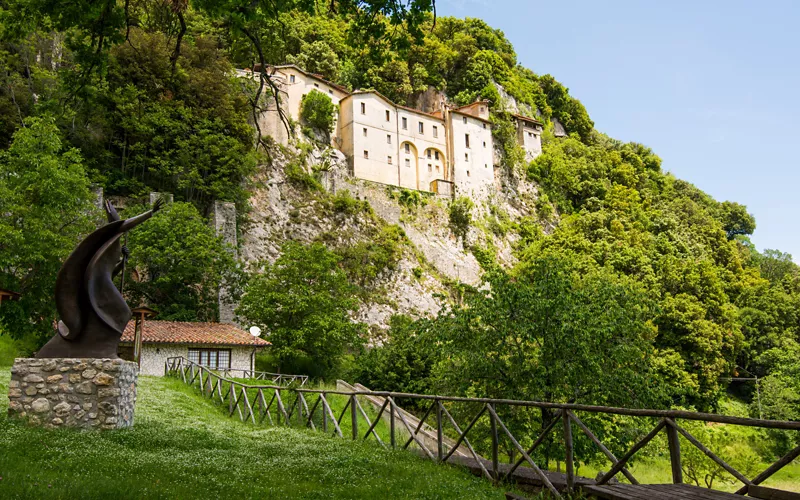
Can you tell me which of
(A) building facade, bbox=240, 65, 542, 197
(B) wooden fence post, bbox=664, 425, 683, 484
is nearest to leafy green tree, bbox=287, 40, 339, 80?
(A) building facade, bbox=240, 65, 542, 197

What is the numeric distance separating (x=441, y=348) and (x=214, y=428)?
750 centimetres

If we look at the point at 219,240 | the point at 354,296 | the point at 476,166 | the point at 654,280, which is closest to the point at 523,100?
the point at 476,166

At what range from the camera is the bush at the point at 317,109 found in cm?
5134

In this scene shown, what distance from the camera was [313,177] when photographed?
47312mm

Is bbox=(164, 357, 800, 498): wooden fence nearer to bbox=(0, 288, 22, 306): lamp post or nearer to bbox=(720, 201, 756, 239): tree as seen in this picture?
bbox=(0, 288, 22, 306): lamp post

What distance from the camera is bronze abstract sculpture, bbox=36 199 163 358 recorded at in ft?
34.5

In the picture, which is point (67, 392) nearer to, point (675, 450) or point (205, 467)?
point (205, 467)

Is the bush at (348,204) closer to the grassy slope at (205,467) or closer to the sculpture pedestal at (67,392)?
the grassy slope at (205,467)

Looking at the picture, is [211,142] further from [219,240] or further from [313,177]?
[313,177]

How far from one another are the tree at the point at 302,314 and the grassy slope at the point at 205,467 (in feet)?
61.1

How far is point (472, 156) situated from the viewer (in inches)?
2461

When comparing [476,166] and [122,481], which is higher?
[476,166]

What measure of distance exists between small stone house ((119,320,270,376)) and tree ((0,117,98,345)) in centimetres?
373

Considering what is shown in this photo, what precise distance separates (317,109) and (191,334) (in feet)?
97.0
